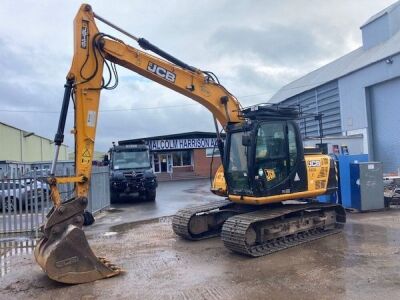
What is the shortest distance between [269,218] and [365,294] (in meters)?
2.63

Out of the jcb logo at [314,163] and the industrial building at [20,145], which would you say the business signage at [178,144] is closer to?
the industrial building at [20,145]

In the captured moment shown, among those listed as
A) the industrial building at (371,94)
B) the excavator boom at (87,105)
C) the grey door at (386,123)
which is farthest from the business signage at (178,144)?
the excavator boom at (87,105)

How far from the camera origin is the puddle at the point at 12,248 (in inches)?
313

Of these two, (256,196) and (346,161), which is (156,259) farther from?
(346,161)

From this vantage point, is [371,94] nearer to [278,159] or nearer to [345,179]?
[345,179]

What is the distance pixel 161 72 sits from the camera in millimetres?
8703

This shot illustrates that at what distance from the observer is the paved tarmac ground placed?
5.92m

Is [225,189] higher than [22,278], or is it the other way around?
[225,189]

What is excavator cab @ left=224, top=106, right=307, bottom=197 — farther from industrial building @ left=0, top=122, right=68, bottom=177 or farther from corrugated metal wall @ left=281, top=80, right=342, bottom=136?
industrial building @ left=0, top=122, right=68, bottom=177

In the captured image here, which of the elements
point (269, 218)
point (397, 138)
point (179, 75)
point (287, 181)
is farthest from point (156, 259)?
point (397, 138)

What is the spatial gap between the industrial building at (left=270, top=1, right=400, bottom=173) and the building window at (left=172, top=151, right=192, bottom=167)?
555 inches

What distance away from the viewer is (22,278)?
7027 mm

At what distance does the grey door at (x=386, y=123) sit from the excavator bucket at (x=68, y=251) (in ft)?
59.0

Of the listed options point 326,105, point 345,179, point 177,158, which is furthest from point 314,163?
point 177,158
